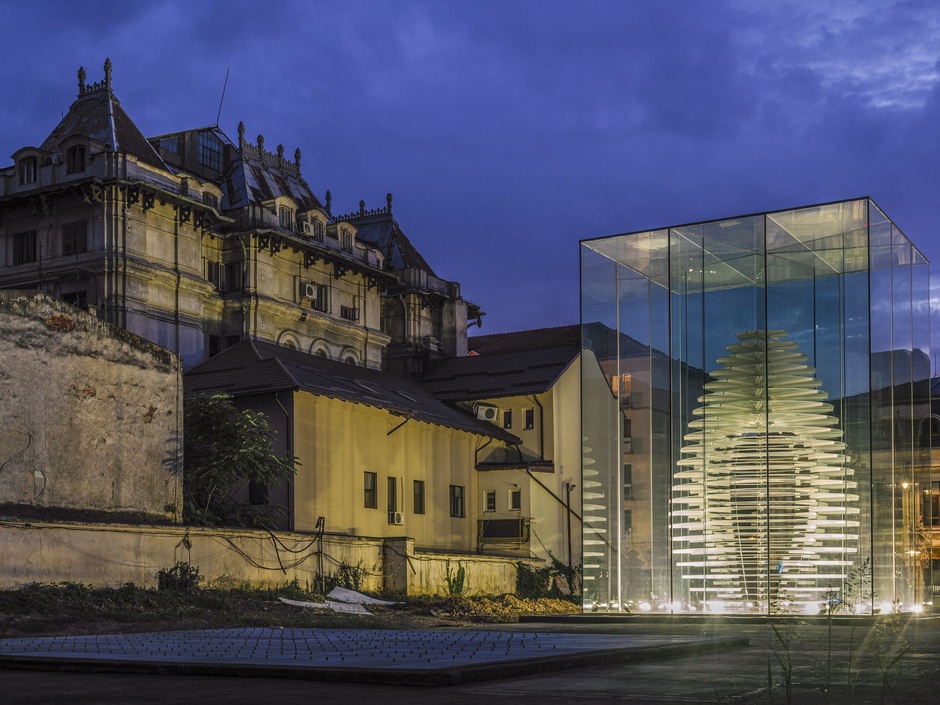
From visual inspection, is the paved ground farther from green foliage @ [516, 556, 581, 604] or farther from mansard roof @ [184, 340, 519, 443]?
green foliage @ [516, 556, 581, 604]

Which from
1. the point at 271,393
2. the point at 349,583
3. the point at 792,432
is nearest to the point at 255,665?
the point at 792,432

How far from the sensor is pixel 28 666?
440 inches

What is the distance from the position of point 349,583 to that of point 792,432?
496 inches

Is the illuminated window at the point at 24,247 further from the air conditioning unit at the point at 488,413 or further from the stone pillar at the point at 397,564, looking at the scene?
the stone pillar at the point at 397,564

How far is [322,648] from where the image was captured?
1248cm

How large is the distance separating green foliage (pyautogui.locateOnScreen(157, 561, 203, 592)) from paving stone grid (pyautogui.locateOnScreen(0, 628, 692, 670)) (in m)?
9.63

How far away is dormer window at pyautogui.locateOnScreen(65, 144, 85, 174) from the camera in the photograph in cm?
4646

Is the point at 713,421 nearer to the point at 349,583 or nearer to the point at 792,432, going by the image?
the point at 792,432

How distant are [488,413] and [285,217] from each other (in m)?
13.5

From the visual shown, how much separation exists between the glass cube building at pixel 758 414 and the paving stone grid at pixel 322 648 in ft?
36.3

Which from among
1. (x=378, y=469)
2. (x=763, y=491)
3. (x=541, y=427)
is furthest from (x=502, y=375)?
(x=763, y=491)

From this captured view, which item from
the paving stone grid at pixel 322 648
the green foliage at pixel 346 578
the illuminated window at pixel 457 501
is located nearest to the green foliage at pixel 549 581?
the illuminated window at pixel 457 501

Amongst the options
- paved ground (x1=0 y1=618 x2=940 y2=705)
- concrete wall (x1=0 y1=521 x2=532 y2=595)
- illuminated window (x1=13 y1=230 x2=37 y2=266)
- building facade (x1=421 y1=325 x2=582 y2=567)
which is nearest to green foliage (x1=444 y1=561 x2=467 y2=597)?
concrete wall (x1=0 y1=521 x2=532 y2=595)

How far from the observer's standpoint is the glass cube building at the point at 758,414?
977 inches
